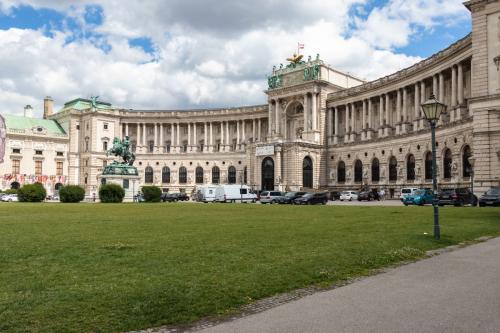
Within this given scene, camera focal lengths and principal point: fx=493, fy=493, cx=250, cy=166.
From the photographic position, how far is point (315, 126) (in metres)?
105

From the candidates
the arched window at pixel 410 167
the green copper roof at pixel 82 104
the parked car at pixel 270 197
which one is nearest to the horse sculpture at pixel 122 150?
the parked car at pixel 270 197

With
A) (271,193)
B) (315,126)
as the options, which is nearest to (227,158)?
(315,126)

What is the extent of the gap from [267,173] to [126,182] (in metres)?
37.3

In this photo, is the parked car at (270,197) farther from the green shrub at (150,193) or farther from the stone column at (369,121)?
the stone column at (369,121)

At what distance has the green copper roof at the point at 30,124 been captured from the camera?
12250 cm

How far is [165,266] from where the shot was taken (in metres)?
13.1

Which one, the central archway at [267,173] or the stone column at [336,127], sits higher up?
the stone column at [336,127]

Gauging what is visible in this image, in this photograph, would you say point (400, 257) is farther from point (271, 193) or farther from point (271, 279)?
point (271, 193)

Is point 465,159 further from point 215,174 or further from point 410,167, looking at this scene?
point 215,174

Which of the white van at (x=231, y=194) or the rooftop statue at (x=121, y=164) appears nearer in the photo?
the rooftop statue at (x=121, y=164)

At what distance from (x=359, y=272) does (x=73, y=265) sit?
7732 mm

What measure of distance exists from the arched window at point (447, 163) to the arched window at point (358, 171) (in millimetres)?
25914

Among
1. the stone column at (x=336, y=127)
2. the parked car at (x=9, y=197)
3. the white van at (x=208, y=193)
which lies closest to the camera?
the white van at (x=208, y=193)

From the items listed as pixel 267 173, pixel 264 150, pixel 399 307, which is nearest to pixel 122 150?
pixel 264 150
